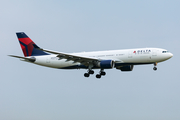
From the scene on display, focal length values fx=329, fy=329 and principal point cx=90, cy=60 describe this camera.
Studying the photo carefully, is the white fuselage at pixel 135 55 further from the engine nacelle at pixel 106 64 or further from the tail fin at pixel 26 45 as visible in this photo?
the tail fin at pixel 26 45

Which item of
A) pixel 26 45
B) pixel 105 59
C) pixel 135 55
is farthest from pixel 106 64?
pixel 26 45

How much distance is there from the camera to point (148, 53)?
47688 mm

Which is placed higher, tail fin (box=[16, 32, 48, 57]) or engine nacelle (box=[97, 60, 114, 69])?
tail fin (box=[16, 32, 48, 57])

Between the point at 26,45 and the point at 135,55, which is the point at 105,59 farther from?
the point at 26,45

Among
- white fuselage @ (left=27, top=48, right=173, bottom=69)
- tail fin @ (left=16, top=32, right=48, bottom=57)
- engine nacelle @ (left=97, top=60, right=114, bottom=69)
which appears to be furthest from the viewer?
tail fin @ (left=16, top=32, right=48, bottom=57)

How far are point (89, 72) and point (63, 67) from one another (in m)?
4.50

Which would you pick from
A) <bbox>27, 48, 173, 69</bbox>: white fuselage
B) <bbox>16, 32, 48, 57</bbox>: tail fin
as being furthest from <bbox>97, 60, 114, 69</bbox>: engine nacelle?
<bbox>16, 32, 48, 57</bbox>: tail fin

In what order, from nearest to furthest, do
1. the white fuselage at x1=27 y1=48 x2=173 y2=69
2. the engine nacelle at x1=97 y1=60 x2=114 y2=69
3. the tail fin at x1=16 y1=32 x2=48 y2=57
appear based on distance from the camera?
the white fuselage at x1=27 y1=48 x2=173 y2=69
the engine nacelle at x1=97 y1=60 x2=114 y2=69
the tail fin at x1=16 y1=32 x2=48 y2=57

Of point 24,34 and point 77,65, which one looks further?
point 24,34

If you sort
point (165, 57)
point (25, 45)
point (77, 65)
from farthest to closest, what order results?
point (25, 45)
point (77, 65)
point (165, 57)

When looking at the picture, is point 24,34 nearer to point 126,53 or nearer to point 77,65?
point 77,65

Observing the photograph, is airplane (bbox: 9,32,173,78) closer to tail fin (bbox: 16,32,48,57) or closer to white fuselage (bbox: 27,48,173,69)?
white fuselage (bbox: 27,48,173,69)

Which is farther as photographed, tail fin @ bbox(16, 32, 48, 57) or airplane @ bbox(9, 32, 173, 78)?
tail fin @ bbox(16, 32, 48, 57)

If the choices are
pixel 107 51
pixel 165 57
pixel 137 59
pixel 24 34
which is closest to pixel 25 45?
pixel 24 34
